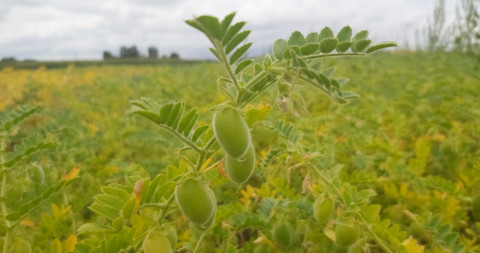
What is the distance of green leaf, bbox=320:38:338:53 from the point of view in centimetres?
68

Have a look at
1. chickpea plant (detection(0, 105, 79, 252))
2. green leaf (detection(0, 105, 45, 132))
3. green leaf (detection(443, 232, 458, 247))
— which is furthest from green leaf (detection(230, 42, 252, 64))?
green leaf (detection(443, 232, 458, 247))

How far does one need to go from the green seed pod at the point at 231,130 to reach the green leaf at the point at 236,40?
0.32 feet

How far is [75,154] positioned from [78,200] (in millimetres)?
607

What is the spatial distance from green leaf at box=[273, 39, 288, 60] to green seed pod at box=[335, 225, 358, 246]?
1.68 ft

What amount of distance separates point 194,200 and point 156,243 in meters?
0.12

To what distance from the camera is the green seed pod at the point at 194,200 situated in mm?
685

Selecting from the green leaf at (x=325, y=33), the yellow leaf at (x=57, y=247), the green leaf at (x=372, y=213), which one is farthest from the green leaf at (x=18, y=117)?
the green leaf at (x=372, y=213)

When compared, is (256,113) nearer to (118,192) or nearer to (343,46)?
(343,46)

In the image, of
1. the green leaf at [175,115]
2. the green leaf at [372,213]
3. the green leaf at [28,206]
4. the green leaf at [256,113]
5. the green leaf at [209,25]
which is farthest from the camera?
the green leaf at [372,213]

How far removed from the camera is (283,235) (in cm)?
120

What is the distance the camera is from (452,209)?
138 centimetres

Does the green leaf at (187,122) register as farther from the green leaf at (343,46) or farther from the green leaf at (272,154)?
the green leaf at (272,154)

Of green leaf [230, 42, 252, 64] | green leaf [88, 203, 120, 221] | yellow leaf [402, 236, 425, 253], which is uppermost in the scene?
green leaf [230, 42, 252, 64]

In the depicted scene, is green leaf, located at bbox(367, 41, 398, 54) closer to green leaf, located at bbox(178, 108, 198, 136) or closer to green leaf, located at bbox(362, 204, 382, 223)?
green leaf, located at bbox(178, 108, 198, 136)
